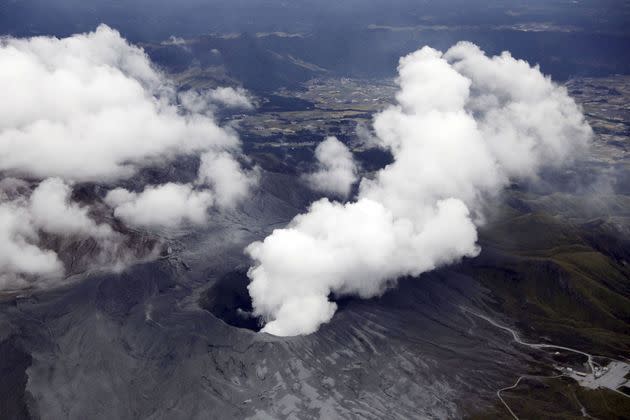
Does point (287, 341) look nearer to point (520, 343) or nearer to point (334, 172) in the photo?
point (520, 343)

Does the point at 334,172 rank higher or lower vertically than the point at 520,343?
lower

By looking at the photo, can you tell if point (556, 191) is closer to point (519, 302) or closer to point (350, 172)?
point (350, 172)

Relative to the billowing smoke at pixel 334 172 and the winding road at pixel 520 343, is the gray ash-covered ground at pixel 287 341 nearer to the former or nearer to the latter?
the winding road at pixel 520 343

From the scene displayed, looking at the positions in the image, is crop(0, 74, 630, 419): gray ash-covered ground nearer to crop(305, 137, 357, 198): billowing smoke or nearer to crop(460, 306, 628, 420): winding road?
crop(460, 306, 628, 420): winding road

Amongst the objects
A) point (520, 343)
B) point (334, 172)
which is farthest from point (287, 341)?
point (334, 172)

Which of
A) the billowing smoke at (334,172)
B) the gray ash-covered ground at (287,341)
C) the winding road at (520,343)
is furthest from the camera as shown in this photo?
the billowing smoke at (334,172)

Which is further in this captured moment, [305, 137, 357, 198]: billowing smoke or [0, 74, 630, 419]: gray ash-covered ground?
[305, 137, 357, 198]: billowing smoke

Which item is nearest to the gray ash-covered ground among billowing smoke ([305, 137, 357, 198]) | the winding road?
the winding road

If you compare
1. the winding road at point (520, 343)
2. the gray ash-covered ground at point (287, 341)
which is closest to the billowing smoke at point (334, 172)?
the gray ash-covered ground at point (287, 341)
